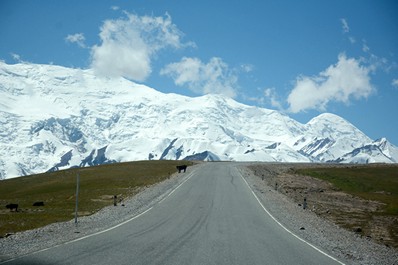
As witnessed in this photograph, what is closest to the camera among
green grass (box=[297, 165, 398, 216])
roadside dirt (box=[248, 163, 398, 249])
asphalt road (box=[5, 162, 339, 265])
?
asphalt road (box=[5, 162, 339, 265])

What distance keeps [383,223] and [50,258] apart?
91.2 feet

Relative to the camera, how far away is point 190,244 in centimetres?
1673

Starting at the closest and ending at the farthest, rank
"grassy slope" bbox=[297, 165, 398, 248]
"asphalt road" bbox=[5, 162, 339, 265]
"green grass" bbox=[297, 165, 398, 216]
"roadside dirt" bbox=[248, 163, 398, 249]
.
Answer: "asphalt road" bbox=[5, 162, 339, 265] → "roadside dirt" bbox=[248, 163, 398, 249] → "grassy slope" bbox=[297, 165, 398, 248] → "green grass" bbox=[297, 165, 398, 216]

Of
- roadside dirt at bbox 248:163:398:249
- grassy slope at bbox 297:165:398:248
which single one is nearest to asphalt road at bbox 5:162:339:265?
roadside dirt at bbox 248:163:398:249

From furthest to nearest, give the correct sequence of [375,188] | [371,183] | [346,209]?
[371,183]
[375,188]
[346,209]

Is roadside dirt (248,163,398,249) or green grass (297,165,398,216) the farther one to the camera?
green grass (297,165,398,216)

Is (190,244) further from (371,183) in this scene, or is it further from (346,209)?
(371,183)

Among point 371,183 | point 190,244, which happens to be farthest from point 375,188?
point 190,244

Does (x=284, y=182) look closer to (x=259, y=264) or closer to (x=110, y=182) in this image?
(x=110, y=182)

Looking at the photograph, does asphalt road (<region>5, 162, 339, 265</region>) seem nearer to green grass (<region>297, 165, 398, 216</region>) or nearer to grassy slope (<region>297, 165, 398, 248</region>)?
grassy slope (<region>297, 165, 398, 248</region>)

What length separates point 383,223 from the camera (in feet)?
109

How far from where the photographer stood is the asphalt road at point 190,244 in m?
13.7

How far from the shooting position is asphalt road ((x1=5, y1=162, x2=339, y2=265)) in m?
13.7

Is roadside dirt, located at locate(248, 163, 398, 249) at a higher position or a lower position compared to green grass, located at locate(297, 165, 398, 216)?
lower
